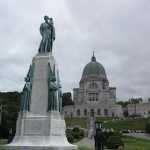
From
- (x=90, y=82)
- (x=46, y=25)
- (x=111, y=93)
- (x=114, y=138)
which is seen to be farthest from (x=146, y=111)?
(x=46, y=25)

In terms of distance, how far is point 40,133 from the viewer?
1559cm

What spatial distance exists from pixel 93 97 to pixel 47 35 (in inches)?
4540

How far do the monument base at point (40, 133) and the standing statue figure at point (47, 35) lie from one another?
10.8ft

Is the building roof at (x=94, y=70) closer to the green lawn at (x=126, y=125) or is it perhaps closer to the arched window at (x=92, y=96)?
the arched window at (x=92, y=96)

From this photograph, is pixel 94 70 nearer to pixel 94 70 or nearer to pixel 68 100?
pixel 94 70

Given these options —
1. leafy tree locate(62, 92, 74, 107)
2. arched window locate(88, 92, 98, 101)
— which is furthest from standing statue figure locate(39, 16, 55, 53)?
arched window locate(88, 92, 98, 101)

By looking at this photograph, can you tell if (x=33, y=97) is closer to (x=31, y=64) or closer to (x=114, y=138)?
(x=31, y=64)

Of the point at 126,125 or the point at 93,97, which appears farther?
the point at 93,97

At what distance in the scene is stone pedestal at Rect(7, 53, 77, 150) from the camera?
15297 millimetres

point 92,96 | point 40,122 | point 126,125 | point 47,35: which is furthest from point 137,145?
point 92,96

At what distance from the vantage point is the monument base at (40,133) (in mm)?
15148

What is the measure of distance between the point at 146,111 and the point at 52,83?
403 ft

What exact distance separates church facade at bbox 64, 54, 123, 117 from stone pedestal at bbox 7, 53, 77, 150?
4256 inches

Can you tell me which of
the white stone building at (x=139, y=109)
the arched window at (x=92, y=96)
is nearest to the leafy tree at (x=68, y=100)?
the arched window at (x=92, y=96)
